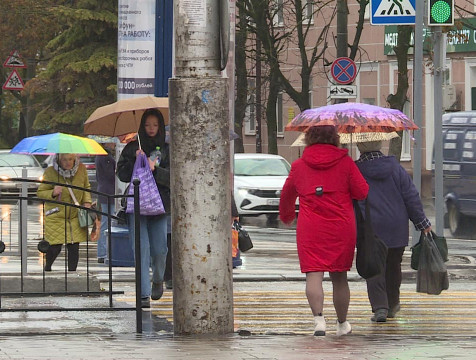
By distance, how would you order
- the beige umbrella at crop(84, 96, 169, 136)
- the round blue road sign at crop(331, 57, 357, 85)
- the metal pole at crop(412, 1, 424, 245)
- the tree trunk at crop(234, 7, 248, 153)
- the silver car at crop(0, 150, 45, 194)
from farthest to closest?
the tree trunk at crop(234, 7, 248, 153), the silver car at crop(0, 150, 45, 194), the round blue road sign at crop(331, 57, 357, 85), the metal pole at crop(412, 1, 424, 245), the beige umbrella at crop(84, 96, 169, 136)

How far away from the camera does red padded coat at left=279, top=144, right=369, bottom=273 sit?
11.0m

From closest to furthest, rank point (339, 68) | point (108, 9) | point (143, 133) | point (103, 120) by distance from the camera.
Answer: point (143, 133) < point (103, 120) < point (339, 68) < point (108, 9)

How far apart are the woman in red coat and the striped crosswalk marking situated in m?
0.58

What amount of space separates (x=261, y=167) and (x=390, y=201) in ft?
61.1

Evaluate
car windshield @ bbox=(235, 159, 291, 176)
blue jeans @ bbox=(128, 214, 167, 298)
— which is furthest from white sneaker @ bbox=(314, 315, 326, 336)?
car windshield @ bbox=(235, 159, 291, 176)

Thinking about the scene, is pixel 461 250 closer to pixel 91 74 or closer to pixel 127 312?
pixel 127 312

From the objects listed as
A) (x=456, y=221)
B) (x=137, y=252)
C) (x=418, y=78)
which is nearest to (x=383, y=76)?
(x=456, y=221)

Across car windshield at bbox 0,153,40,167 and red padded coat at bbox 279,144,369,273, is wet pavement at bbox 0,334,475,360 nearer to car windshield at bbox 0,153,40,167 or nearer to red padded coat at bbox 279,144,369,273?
red padded coat at bbox 279,144,369,273

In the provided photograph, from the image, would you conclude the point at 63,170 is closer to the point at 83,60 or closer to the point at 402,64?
the point at 402,64

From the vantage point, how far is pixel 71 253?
15617mm

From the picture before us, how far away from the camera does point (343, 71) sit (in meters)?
28.0

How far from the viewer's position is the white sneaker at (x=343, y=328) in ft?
36.6

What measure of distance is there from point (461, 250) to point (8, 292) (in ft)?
35.7

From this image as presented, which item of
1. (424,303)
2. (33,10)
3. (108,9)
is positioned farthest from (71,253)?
(33,10)
